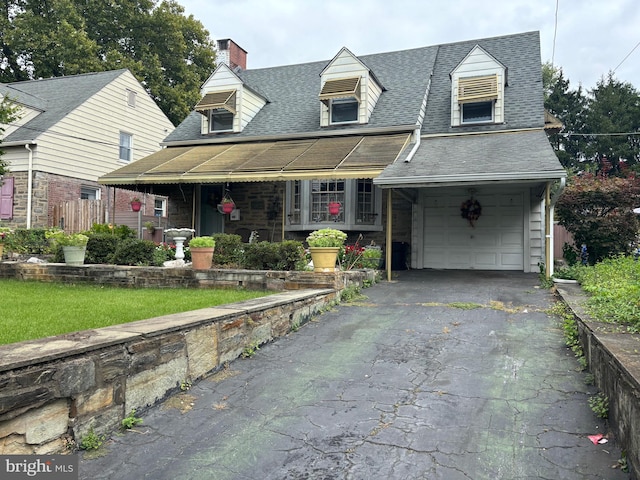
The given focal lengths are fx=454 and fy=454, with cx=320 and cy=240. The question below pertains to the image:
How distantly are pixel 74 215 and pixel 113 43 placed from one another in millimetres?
16500

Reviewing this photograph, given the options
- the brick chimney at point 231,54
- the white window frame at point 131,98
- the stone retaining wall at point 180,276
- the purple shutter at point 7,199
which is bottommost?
the stone retaining wall at point 180,276

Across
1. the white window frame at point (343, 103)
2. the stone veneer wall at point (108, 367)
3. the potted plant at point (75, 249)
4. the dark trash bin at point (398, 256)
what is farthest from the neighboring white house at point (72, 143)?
the stone veneer wall at point (108, 367)

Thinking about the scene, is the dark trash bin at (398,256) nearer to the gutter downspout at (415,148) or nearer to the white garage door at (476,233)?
the white garage door at (476,233)

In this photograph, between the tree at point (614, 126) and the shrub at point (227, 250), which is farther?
the tree at point (614, 126)

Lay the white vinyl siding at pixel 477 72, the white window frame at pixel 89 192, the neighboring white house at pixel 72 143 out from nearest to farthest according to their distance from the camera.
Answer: the white vinyl siding at pixel 477 72 < the neighboring white house at pixel 72 143 < the white window frame at pixel 89 192

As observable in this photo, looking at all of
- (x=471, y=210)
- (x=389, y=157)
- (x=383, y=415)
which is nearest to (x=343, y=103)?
(x=389, y=157)

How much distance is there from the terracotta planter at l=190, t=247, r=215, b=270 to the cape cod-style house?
9.52 feet

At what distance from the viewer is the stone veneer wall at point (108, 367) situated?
2311 millimetres

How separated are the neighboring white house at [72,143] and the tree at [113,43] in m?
6.26

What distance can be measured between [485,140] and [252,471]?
1040cm

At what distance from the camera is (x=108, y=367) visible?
9.15 ft

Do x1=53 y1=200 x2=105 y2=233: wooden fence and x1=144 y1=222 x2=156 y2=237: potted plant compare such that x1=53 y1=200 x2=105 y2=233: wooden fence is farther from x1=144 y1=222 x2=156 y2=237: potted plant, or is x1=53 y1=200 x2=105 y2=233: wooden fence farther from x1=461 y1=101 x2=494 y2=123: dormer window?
x1=461 y1=101 x2=494 y2=123: dormer window

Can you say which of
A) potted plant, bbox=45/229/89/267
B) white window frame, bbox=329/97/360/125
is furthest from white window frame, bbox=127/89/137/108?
potted plant, bbox=45/229/89/267

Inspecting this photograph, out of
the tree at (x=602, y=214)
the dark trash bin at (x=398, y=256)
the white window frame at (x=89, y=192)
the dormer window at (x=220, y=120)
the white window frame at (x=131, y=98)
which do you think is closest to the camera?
the dark trash bin at (x=398, y=256)
